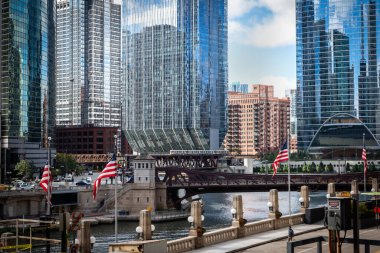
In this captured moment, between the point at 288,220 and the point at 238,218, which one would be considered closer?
the point at 238,218

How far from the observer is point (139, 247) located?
3497cm

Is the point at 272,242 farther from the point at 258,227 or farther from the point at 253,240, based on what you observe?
the point at 258,227

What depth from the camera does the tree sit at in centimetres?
17988

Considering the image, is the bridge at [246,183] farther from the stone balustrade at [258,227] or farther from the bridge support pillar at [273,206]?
the stone balustrade at [258,227]

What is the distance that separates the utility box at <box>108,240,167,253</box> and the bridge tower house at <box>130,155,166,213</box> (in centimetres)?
9769

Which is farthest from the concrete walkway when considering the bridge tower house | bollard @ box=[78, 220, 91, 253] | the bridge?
the bridge

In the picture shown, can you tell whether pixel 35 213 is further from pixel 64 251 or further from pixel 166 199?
pixel 64 251

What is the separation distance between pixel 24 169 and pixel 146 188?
54911 mm

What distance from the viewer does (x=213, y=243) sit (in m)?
49.7

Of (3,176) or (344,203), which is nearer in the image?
(344,203)

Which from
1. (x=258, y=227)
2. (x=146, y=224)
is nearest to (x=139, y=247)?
(x=146, y=224)

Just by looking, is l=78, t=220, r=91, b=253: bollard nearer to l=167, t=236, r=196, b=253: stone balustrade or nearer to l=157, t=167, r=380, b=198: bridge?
l=167, t=236, r=196, b=253: stone balustrade

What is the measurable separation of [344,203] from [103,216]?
341ft

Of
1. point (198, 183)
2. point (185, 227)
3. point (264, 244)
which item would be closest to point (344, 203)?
point (264, 244)
